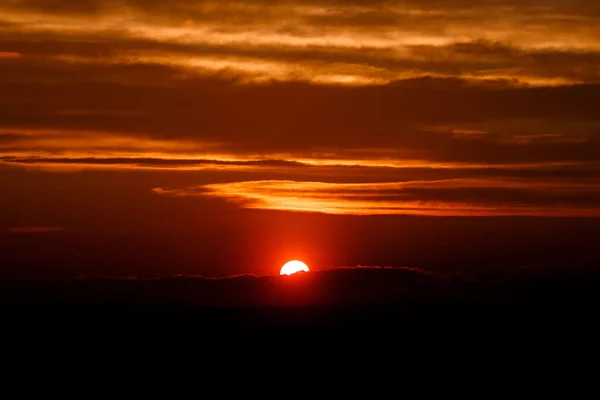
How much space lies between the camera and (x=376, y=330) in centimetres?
8462

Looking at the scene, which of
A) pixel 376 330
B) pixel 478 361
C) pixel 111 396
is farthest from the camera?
pixel 376 330

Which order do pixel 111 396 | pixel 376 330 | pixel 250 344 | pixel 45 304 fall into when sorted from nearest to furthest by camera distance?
pixel 111 396, pixel 250 344, pixel 376 330, pixel 45 304

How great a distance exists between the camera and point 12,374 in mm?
48625

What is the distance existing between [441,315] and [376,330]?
2313cm

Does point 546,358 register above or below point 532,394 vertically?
above

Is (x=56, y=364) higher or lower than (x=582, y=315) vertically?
lower

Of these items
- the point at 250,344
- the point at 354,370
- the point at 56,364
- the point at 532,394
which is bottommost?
the point at 532,394

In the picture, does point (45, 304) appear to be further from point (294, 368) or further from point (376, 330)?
point (294, 368)

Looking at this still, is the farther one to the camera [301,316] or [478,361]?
[301,316]

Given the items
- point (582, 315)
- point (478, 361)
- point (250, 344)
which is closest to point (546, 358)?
point (478, 361)

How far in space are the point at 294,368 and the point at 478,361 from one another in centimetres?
1108

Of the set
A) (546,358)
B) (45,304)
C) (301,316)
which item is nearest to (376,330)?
(301,316)

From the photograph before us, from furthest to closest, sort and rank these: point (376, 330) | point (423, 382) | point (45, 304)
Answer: point (45, 304)
point (376, 330)
point (423, 382)

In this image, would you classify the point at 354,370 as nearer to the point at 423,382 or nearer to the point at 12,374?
the point at 423,382
